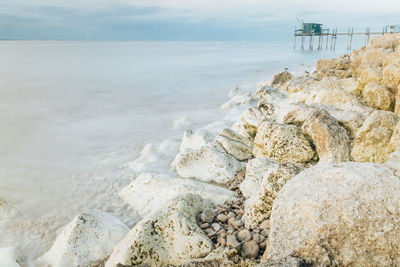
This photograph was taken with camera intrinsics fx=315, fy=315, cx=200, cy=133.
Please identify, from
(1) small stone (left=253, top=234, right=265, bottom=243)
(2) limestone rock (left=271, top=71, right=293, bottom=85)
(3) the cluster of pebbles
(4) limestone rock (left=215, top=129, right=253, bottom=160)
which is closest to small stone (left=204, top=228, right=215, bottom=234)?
(3) the cluster of pebbles

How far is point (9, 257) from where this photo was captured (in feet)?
11.1

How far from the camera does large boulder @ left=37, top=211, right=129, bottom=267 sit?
3295mm

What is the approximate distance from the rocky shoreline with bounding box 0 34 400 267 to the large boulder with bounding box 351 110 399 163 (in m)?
0.01

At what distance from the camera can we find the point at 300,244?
2172 mm

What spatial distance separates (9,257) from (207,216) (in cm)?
217

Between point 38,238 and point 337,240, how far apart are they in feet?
11.6

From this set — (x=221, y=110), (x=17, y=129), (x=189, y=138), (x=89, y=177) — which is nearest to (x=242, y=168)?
(x=189, y=138)

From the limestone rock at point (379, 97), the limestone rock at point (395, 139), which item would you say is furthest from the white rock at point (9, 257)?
the limestone rock at point (379, 97)

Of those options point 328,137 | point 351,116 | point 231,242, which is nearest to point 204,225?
point 231,242

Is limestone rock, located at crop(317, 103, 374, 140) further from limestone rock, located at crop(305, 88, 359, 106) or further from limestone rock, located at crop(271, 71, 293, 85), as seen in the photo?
limestone rock, located at crop(271, 71, 293, 85)

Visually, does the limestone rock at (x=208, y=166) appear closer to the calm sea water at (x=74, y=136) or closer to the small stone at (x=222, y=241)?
the calm sea water at (x=74, y=136)

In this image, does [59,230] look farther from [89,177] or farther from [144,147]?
[144,147]

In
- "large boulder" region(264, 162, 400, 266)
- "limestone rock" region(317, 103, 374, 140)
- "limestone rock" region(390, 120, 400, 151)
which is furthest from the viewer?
"limestone rock" region(317, 103, 374, 140)

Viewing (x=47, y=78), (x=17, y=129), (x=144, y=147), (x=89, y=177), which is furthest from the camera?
(x=47, y=78)
